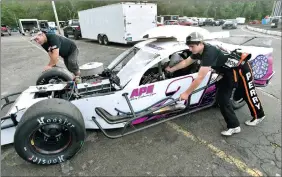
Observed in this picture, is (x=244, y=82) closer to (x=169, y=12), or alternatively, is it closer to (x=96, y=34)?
(x=96, y=34)

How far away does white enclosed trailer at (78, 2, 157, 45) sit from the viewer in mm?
11016

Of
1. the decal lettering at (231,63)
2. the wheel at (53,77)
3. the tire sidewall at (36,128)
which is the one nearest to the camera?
the tire sidewall at (36,128)

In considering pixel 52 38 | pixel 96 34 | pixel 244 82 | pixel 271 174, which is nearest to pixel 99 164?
pixel 271 174

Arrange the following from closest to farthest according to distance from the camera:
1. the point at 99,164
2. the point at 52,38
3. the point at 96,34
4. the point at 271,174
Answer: the point at 271,174 → the point at 99,164 → the point at 52,38 → the point at 96,34

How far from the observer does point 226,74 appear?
9.72 ft

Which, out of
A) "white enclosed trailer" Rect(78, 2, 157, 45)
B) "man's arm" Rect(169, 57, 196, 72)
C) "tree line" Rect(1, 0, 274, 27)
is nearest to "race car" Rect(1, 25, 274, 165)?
"man's arm" Rect(169, 57, 196, 72)

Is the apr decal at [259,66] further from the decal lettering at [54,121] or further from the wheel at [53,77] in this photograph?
the wheel at [53,77]

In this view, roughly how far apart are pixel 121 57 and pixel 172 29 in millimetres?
1055

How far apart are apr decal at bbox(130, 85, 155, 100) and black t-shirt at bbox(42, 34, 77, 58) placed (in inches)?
84.5

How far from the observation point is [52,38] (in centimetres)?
412

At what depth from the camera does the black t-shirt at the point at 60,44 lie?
4.12 metres

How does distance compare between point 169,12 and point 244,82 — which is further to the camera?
point 169,12

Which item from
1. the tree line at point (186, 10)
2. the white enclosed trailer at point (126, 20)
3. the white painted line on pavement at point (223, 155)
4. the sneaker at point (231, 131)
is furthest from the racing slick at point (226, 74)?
the tree line at point (186, 10)

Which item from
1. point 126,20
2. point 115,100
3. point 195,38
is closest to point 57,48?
point 115,100
